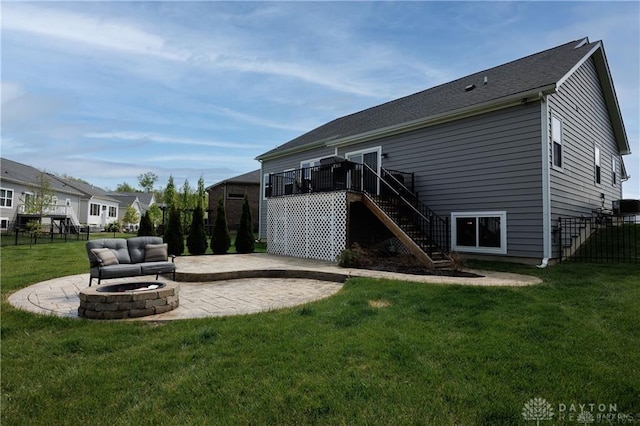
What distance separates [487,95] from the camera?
1017cm

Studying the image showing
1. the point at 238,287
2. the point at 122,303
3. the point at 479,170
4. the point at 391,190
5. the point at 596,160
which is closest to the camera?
the point at 122,303

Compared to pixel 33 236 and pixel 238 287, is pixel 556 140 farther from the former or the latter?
pixel 33 236

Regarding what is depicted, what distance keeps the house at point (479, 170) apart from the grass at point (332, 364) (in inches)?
180

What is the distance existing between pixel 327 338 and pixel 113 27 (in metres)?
8.09

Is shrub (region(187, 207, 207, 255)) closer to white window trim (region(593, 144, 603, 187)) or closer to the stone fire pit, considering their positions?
the stone fire pit

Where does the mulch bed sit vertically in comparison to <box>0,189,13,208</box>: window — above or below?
below

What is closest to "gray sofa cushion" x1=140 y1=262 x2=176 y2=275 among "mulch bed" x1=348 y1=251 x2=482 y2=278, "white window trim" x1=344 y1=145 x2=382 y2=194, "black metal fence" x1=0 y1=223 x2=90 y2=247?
"mulch bed" x1=348 y1=251 x2=482 y2=278

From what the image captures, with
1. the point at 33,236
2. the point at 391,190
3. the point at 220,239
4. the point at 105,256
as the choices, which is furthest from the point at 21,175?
the point at 391,190

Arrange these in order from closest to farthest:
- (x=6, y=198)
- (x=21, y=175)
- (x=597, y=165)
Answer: (x=597, y=165) < (x=6, y=198) < (x=21, y=175)

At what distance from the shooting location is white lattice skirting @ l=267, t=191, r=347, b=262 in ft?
35.1

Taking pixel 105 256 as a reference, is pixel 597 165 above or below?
above

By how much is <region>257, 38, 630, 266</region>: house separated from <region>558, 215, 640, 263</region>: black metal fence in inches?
17.7

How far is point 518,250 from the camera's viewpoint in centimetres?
925
